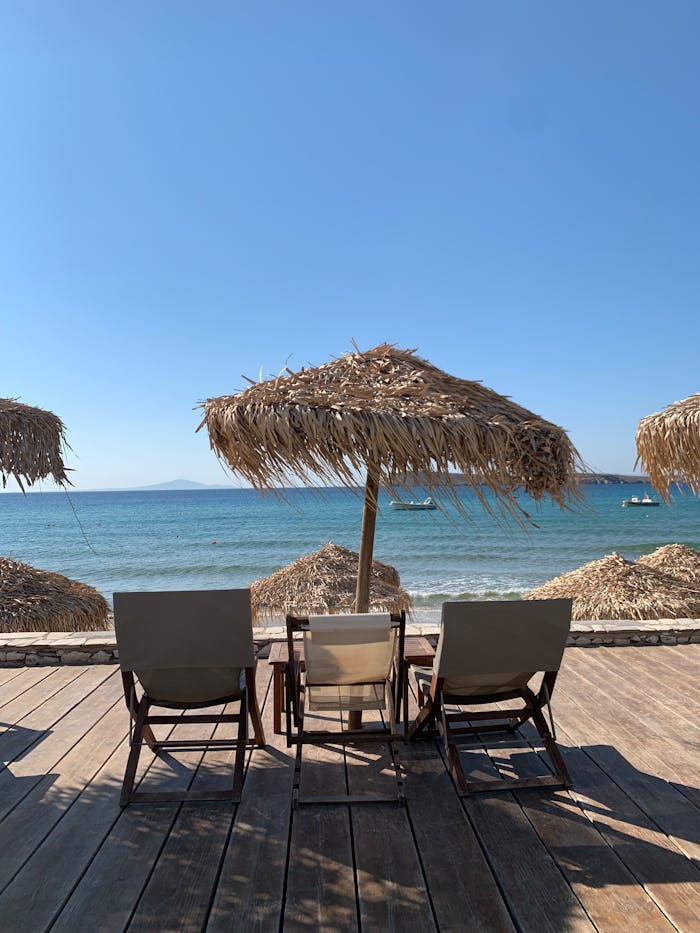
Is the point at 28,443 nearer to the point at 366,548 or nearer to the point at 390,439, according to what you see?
the point at 366,548

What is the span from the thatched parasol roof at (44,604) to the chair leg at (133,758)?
3467 millimetres

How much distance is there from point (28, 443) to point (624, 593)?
5.51m

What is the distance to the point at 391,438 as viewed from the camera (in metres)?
2.49

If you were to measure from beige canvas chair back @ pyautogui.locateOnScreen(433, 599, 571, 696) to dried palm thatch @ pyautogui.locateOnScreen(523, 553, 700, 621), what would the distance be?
11.3ft

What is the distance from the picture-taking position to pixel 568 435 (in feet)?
8.57

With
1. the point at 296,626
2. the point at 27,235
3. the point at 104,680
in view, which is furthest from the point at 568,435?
the point at 27,235

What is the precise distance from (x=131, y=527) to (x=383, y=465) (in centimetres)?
3412

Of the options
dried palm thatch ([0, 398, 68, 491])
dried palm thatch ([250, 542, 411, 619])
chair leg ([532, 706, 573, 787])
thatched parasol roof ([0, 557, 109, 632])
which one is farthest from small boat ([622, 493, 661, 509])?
dried palm thatch ([0, 398, 68, 491])

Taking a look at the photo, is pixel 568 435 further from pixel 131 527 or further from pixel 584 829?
pixel 131 527

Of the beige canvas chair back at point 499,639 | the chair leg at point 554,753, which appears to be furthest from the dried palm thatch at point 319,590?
the beige canvas chair back at point 499,639

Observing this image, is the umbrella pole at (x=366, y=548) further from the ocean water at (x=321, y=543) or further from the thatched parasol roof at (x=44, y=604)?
the ocean water at (x=321, y=543)

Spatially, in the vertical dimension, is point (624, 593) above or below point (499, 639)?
below

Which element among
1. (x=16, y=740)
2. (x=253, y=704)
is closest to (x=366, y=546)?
(x=253, y=704)

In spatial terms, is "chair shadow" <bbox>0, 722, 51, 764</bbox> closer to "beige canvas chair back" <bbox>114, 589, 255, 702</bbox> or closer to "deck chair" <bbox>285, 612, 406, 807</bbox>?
"beige canvas chair back" <bbox>114, 589, 255, 702</bbox>
